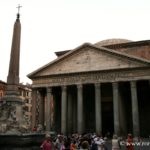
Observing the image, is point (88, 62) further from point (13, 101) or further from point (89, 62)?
point (13, 101)

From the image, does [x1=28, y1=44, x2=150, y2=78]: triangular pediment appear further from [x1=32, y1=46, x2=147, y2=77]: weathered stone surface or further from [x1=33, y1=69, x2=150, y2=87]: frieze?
[x1=33, y1=69, x2=150, y2=87]: frieze

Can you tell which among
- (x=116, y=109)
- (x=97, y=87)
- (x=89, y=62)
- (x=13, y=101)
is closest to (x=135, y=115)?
(x=116, y=109)

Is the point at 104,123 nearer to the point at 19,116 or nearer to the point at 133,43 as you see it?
the point at 133,43

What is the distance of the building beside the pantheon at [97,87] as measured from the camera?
23.5 meters

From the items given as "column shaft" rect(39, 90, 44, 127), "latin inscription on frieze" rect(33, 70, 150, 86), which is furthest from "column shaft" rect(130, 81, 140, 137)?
"column shaft" rect(39, 90, 44, 127)

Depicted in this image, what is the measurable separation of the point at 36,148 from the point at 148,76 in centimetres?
1676

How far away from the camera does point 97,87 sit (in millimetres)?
24453

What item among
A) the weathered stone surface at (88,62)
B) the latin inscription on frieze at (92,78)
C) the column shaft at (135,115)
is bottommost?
the column shaft at (135,115)

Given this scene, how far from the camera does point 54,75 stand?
26.4 metres

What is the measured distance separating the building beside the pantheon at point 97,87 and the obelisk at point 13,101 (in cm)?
1517

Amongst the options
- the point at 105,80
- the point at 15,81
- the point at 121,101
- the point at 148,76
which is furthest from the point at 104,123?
the point at 15,81

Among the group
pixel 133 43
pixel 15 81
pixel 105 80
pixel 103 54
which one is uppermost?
pixel 133 43

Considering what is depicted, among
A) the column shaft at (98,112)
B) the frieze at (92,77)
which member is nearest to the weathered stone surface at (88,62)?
the frieze at (92,77)

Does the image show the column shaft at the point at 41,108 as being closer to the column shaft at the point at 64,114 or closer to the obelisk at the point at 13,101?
the column shaft at the point at 64,114
